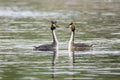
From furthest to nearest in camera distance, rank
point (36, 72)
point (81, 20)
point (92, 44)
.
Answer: point (81, 20) < point (92, 44) < point (36, 72)

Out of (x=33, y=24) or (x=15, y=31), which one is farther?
(x=33, y=24)

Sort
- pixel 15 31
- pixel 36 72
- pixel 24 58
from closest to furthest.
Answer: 1. pixel 36 72
2. pixel 24 58
3. pixel 15 31

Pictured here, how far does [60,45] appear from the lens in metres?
29.4

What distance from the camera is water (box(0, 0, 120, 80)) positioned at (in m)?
21.2

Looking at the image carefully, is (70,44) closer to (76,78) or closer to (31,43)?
(31,43)

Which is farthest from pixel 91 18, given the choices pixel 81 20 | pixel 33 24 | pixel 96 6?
pixel 96 6

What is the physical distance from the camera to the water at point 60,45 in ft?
69.7

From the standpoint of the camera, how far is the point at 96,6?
2265 inches

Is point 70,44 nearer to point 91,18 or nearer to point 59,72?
point 59,72

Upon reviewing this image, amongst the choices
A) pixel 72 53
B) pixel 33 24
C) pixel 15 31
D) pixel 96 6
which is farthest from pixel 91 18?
pixel 72 53

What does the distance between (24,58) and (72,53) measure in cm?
266

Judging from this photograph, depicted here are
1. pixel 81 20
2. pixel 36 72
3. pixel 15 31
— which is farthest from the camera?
pixel 81 20

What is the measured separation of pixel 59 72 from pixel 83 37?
36.1 ft

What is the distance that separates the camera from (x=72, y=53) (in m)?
26.9
